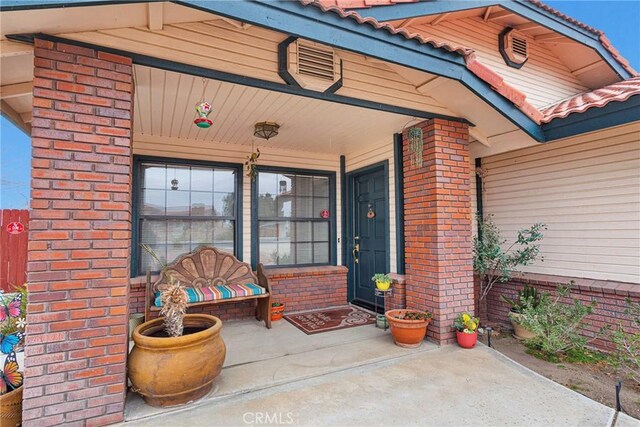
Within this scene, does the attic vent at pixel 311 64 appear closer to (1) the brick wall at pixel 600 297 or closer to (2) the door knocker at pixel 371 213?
(2) the door knocker at pixel 371 213

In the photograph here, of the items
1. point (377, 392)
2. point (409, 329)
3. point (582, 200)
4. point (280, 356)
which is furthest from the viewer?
point (582, 200)

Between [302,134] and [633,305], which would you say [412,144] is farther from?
[633,305]

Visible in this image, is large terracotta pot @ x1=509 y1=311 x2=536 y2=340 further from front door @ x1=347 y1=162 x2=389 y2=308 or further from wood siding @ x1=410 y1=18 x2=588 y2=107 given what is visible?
wood siding @ x1=410 y1=18 x2=588 y2=107

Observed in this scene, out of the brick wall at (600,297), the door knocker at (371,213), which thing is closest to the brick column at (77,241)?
the door knocker at (371,213)

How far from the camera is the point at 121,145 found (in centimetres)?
232

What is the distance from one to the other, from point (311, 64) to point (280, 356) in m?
2.80

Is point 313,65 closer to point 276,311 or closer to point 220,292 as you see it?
point 220,292

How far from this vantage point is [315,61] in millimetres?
2902

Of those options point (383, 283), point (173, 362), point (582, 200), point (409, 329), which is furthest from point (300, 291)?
point (582, 200)

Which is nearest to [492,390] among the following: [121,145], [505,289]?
[505,289]

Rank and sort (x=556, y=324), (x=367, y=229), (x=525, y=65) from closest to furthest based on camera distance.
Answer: (x=556, y=324) < (x=525, y=65) < (x=367, y=229)

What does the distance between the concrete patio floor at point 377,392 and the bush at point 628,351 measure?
2.54 ft

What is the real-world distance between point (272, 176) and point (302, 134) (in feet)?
3.45

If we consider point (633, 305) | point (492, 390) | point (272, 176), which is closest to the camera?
point (492, 390)
